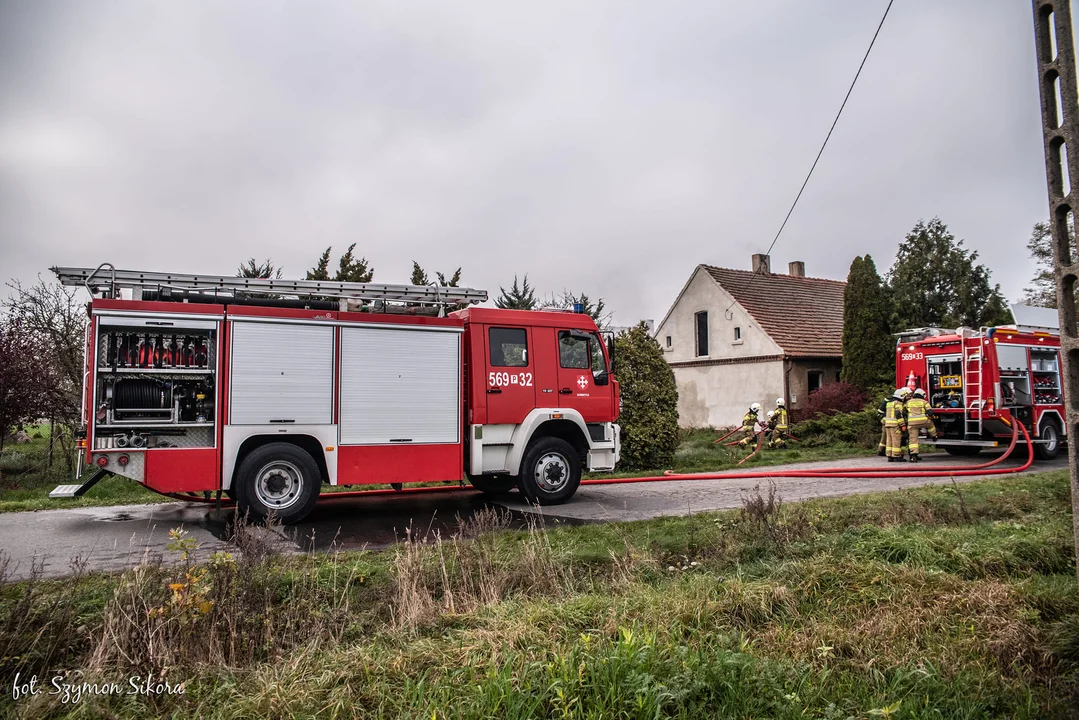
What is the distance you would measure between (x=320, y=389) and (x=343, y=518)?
64.7 inches

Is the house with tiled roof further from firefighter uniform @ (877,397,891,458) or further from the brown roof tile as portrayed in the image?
firefighter uniform @ (877,397,891,458)

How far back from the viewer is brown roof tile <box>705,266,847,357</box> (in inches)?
887

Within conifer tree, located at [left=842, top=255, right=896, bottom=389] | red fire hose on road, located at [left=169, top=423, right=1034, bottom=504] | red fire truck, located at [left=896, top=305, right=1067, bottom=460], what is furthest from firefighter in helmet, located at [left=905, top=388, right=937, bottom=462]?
conifer tree, located at [left=842, top=255, right=896, bottom=389]

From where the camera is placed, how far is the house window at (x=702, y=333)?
81.9ft

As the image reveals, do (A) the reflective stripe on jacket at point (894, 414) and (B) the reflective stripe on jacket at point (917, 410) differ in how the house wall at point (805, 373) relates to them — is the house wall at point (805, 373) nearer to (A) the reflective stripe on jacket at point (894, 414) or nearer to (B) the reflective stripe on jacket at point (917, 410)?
(A) the reflective stripe on jacket at point (894, 414)

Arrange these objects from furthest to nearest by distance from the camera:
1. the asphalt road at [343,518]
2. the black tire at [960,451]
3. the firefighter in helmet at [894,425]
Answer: the black tire at [960,451]
the firefighter in helmet at [894,425]
the asphalt road at [343,518]

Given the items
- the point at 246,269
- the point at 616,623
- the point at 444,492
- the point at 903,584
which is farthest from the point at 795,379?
the point at 616,623

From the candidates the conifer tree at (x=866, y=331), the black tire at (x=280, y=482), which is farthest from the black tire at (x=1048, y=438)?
the black tire at (x=280, y=482)

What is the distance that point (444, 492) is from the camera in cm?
1108

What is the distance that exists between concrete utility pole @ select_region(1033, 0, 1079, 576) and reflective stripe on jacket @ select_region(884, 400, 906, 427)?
11.4 metres

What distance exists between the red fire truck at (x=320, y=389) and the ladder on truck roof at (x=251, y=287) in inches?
0.7

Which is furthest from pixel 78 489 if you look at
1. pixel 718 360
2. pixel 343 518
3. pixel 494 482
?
pixel 718 360

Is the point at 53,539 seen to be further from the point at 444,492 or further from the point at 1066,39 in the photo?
the point at 1066,39

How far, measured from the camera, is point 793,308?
24734mm
